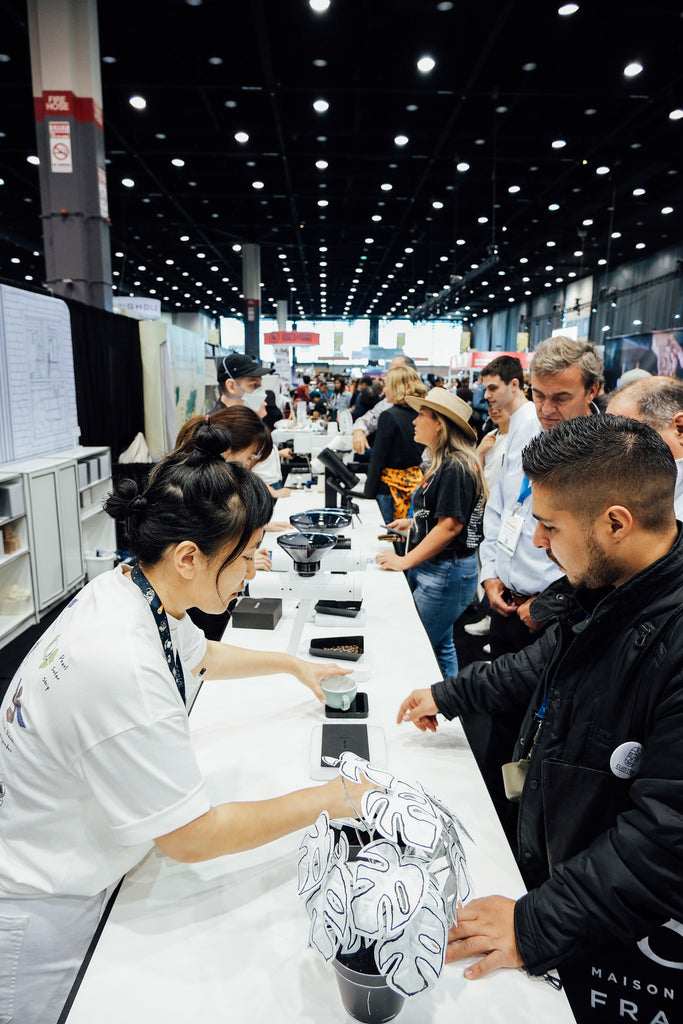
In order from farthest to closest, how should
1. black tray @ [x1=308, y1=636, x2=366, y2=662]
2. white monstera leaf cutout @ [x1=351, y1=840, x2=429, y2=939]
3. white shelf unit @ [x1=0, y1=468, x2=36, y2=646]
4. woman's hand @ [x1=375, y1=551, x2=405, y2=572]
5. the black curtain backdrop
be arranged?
1. the black curtain backdrop
2. white shelf unit @ [x1=0, y1=468, x2=36, y2=646]
3. woman's hand @ [x1=375, y1=551, x2=405, y2=572]
4. black tray @ [x1=308, y1=636, x2=366, y2=662]
5. white monstera leaf cutout @ [x1=351, y1=840, x2=429, y2=939]

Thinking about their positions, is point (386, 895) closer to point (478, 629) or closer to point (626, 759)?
point (626, 759)

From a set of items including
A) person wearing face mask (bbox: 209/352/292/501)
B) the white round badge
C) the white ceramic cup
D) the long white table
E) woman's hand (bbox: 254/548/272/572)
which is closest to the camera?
the long white table

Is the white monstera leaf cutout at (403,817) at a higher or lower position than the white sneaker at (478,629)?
higher

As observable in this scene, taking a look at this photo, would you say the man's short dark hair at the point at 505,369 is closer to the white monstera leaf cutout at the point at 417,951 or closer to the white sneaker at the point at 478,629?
the white sneaker at the point at 478,629

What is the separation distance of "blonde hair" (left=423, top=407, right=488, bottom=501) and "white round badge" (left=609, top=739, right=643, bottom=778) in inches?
62.5

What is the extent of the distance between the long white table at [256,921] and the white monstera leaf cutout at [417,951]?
0.22 m

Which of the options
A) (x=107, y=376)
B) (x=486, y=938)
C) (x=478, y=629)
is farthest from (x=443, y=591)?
(x=107, y=376)

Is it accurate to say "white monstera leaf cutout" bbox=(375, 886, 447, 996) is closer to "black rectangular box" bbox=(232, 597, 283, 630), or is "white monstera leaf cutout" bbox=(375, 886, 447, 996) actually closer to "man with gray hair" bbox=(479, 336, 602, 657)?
"black rectangular box" bbox=(232, 597, 283, 630)

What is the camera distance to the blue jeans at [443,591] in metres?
2.61

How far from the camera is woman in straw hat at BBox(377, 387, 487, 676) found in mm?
2461

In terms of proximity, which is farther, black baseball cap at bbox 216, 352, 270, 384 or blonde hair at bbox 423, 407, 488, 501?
black baseball cap at bbox 216, 352, 270, 384

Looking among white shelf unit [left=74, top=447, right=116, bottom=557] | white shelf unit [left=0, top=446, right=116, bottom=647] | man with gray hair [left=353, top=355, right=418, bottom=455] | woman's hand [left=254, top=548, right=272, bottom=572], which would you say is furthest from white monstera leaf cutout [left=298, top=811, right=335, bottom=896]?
white shelf unit [left=74, top=447, right=116, bottom=557]

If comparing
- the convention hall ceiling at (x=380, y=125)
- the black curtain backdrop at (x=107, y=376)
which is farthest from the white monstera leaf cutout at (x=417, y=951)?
the convention hall ceiling at (x=380, y=125)

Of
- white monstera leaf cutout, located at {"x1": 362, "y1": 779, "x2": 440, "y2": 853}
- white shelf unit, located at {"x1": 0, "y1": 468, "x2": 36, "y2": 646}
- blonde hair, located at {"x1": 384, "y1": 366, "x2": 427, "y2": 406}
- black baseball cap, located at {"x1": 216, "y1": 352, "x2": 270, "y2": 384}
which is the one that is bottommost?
white shelf unit, located at {"x1": 0, "y1": 468, "x2": 36, "y2": 646}
